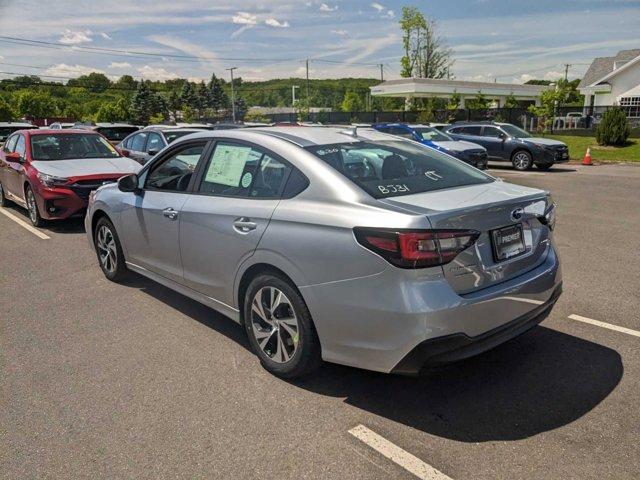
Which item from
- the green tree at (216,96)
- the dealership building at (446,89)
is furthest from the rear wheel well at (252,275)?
the green tree at (216,96)

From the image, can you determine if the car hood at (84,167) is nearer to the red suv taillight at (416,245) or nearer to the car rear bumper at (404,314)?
the car rear bumper at (404,314)

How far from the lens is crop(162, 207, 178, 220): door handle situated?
14.3 ft

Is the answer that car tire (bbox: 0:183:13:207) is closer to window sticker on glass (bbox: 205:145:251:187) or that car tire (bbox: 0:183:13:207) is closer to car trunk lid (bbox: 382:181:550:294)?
window sticker on glass (bbox: 205:145:251:187)

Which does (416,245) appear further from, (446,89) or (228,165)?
(446,89)

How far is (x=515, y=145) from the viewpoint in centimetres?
1844

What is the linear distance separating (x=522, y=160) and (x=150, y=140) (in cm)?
1265

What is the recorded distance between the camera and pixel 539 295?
3393 mm

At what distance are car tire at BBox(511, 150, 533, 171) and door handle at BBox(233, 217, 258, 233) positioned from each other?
654 inches

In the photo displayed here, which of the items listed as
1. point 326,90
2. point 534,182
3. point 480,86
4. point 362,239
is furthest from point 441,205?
point 326,90

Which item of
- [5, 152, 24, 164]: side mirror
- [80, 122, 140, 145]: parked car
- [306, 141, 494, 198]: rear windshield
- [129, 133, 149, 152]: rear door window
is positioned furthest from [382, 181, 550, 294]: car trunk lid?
[80, 122, 140, 145]: parked car

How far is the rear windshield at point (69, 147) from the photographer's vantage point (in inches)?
372

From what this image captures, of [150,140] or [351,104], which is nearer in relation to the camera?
[150,140]

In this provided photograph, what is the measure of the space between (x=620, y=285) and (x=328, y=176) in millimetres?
3766

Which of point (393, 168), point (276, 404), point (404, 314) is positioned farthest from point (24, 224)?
point (404, 314)
